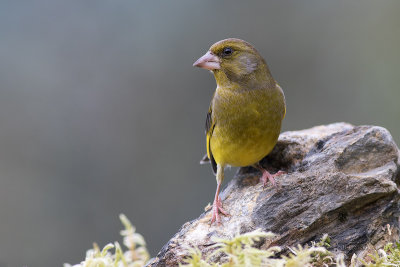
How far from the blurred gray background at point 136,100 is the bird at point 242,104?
150 inches

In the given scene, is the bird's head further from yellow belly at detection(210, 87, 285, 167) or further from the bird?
yellow belly at detection(210, 87, 285, 167)

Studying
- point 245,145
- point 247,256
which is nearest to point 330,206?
point 245,145

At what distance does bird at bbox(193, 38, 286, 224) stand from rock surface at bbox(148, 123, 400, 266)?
1.86 ft

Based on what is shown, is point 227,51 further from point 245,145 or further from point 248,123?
point 245,145

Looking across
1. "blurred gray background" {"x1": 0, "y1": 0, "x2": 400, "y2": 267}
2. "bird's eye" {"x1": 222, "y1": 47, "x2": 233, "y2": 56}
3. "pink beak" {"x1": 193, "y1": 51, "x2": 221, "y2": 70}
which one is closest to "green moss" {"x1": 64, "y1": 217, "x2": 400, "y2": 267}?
"pink beak" {"x1": 193, "y1": 51, "x2": 221, "y2": 70}

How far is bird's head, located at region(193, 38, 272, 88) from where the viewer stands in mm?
4520

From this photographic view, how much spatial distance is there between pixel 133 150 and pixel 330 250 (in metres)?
5.93

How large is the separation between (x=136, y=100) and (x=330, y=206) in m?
6.16

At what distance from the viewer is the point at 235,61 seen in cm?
452

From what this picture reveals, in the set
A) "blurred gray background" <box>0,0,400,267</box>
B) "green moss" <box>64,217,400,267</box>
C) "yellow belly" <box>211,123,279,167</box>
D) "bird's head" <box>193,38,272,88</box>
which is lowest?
"green moss" <box>64,217,400,267</box>

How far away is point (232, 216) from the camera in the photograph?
3758mm

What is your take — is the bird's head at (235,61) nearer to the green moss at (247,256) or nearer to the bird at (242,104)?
the bird at (242,104)

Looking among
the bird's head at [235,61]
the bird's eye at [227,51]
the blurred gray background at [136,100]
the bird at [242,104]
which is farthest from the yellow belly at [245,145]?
the blurred gray background at [136,100]

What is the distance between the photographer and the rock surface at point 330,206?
3449mm
